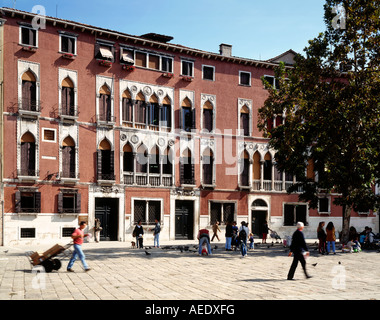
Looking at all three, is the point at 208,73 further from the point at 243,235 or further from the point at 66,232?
the point at 243,235

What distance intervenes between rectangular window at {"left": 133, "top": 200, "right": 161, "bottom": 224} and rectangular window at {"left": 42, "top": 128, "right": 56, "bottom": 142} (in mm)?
6810

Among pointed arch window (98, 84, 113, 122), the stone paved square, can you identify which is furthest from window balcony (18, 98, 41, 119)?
the stone paved square

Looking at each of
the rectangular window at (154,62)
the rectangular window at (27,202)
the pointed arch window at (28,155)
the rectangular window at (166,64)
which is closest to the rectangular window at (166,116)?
the rectangular window at (166,64)

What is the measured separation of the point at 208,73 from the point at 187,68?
70.5 inches

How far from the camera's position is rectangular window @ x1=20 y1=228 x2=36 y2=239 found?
91.5ft

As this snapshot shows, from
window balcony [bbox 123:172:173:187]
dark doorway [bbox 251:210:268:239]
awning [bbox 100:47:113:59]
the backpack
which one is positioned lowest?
dark doorway [bbox 251:210:268:239]

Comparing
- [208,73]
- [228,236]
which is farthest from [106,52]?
[228,236]

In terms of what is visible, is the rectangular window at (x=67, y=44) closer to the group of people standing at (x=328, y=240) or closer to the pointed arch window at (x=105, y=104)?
the pointed arch window at (x=105, y=104)

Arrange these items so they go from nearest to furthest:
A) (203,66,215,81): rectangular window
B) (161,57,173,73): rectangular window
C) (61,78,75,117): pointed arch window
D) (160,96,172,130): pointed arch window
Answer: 1. (61,78,75,117): pointed arch window
2. (160,96,172,130): pointed arch window
3. (161,57,173,73): rectangular window
4. (203,66,215,81): rectangular window

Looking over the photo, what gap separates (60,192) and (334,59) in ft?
57.0

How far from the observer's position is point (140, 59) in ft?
108

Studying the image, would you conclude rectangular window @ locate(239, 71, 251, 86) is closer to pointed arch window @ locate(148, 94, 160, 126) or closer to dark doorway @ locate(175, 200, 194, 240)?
pointed arch window @ locate(148, 94, 160, 126)
